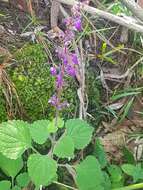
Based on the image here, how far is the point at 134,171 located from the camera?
2248 millimetres

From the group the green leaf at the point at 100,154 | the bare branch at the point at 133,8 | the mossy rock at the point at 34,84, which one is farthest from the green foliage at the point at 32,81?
the bare branch at the point at 133,8

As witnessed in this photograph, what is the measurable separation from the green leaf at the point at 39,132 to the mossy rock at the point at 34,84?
36 centimetres

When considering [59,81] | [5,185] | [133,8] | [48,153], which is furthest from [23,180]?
[133,8]

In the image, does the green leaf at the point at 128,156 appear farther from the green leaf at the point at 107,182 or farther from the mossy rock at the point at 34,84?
the mossy rock at the point at 34,84

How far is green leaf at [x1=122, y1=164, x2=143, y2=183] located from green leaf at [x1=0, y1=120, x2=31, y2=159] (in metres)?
0.56

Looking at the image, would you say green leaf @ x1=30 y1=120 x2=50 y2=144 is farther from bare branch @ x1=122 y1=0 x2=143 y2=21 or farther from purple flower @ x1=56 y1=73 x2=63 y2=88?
bare branch @ x1=122 y1=0 x2=143 y2=21

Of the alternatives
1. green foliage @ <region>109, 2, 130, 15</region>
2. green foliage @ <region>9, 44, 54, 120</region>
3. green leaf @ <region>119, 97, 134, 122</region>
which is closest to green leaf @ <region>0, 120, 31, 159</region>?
green foliage @ <region>9, 44, 54, 120</region>

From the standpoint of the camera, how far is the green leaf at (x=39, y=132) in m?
1.90

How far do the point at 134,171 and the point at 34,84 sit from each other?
2.08ft

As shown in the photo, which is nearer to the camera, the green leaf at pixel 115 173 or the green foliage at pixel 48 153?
the green foliage at pixel 48 153

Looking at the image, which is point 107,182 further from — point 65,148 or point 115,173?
point 65,148

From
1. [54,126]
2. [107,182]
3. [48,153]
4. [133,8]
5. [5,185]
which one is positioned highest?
[133,8]

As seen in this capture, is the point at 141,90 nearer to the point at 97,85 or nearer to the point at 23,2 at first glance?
the point at 97,85

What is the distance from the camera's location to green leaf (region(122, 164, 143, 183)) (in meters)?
2.23
